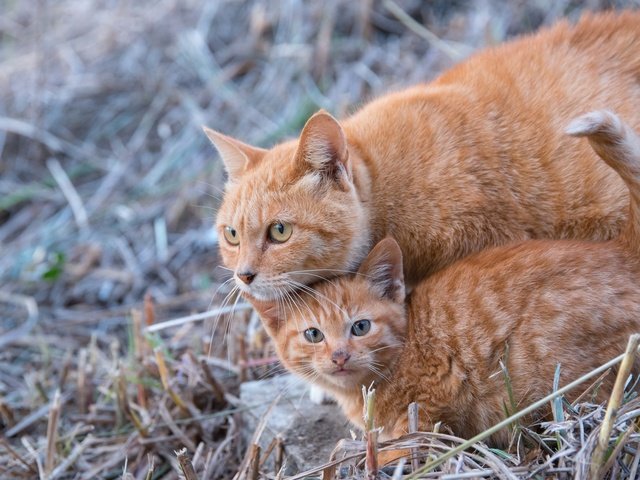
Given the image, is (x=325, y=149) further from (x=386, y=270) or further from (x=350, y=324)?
(x=350, y=324)

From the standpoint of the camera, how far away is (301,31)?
5.66 m

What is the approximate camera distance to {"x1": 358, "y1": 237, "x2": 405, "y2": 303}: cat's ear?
2.53 meters

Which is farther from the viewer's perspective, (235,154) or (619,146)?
(235,154)

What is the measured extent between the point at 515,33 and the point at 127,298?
3010 millimetres

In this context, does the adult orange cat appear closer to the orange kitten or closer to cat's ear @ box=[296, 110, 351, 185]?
the orange kitten

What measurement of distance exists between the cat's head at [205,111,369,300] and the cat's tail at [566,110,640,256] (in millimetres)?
763

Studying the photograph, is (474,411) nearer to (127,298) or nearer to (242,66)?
(127,298)

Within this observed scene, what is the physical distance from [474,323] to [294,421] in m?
0.86

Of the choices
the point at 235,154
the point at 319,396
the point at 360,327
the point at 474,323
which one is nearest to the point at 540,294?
the point at 474,323

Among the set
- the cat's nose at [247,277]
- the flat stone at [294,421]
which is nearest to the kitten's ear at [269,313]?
the cat's nose at [247,277]

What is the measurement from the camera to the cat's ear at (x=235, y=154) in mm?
2947

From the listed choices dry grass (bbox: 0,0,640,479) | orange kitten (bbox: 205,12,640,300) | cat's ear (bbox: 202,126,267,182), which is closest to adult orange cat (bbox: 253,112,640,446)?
orange kitten (bbox: 205,12,640,300)

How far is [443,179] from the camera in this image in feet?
8.90

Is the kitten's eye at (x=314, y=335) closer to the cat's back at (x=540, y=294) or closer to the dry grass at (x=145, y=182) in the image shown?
the cat's back at (x=540, y=294)
